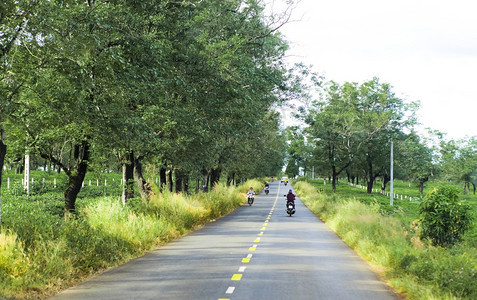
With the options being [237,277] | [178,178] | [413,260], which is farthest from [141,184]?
[413,260]

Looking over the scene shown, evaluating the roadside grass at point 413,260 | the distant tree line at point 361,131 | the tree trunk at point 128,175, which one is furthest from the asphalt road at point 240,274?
the distant tree line at point 361,131

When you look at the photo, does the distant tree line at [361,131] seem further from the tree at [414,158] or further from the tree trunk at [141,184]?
the tree trunk at [141,184]

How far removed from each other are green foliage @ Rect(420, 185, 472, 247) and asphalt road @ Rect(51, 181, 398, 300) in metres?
1.83

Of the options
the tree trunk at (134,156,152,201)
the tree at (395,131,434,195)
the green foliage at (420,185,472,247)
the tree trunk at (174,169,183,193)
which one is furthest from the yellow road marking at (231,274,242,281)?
the tree at (395,131,434,195)

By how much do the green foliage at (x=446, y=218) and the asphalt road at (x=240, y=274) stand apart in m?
1.83

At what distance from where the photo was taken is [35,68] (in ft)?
30.9

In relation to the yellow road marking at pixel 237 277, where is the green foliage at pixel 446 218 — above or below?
above

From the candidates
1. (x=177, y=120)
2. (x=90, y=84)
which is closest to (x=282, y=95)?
(x=177, y=120)

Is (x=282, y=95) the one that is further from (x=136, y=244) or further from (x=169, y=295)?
(x=169, y=295)

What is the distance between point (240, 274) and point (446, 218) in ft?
16.9

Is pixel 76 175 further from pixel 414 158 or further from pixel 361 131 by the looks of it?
pixel 414 158

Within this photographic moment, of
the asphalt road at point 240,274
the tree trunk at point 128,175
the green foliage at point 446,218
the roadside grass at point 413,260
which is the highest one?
the tree trunk at point 128,175

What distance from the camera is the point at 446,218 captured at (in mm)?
11281

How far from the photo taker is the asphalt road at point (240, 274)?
8070 mm
